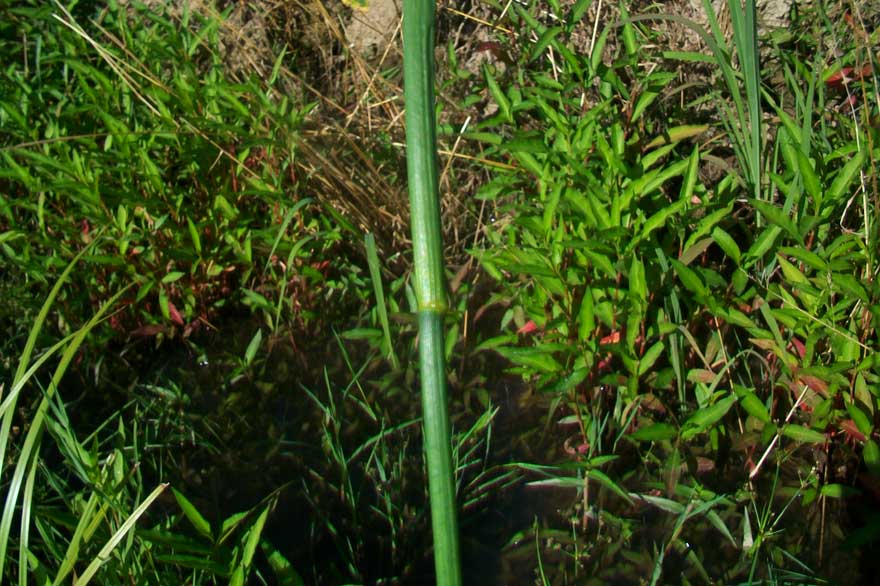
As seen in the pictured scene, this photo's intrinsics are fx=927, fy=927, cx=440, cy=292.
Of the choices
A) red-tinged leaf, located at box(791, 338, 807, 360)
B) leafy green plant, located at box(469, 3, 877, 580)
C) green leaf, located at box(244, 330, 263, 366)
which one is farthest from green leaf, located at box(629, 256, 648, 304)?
green leaf, located at box(244, 330, 263, 366)

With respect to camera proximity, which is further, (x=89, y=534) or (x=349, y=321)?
(x=349, y=321)

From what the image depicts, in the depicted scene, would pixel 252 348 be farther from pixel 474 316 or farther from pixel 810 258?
pixel 810 258

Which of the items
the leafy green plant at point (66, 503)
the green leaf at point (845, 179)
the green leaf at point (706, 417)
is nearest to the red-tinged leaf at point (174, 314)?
the leafy green plant at point (66, 503)

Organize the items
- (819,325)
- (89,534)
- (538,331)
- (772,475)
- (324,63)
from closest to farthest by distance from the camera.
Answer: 1. (89,534)
2. (819,325)
3. (772,475)
4. (538,331)
5. (324,63)

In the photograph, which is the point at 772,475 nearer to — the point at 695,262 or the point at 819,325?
the point at 819,325

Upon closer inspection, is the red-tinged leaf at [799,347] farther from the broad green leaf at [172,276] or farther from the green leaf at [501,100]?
the broad green leaf at [172,276]

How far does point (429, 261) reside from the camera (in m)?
0.68

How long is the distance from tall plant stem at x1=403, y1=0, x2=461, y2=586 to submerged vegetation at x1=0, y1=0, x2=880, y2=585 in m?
0.80

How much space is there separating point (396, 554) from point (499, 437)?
386 millimetres

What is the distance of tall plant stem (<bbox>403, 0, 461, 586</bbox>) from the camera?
63 cm

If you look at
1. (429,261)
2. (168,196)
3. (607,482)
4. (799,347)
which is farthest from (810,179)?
(168,196)

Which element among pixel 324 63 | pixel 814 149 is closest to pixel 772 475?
pixel 814 149

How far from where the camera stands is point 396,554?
1821 millimetres

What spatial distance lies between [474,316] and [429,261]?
1583mm
